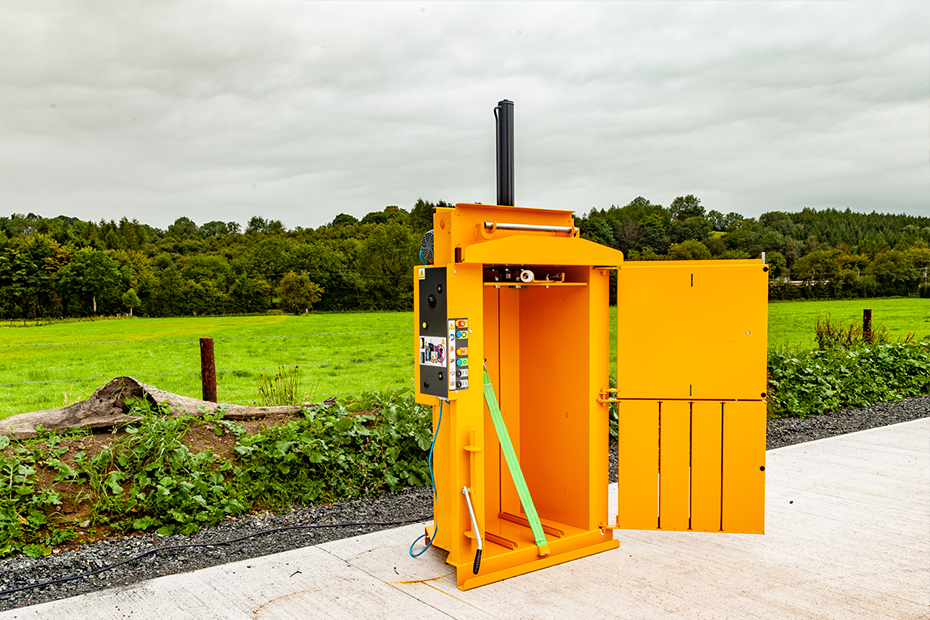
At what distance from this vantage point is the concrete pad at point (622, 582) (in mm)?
3330

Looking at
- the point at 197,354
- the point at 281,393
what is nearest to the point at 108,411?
the point at 281,393

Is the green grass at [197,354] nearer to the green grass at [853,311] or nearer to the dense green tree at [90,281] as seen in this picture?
the dense green tree at [90,281]

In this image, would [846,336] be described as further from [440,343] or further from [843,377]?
[440,343]

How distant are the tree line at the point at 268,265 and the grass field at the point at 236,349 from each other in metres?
0.49

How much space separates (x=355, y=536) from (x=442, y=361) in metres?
1.58

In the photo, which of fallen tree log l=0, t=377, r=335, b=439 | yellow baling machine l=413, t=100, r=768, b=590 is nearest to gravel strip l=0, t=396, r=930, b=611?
yellow baling machine l=413, t=100, r=768, b=590

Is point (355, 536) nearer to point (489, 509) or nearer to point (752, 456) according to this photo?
point (489, 509)

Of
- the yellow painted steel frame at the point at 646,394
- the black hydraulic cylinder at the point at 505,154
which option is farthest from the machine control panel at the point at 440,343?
the black hydraulic cylinder at the point at 505,154

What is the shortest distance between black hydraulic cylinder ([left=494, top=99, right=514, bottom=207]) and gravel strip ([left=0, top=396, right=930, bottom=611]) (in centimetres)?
235

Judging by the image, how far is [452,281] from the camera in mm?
3605

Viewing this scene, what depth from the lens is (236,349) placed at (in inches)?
798

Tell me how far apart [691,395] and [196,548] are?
335cm

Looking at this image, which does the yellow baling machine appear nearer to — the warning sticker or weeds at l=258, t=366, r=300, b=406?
the warning sticker

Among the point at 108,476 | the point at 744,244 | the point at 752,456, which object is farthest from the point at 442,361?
the point at 744,244
